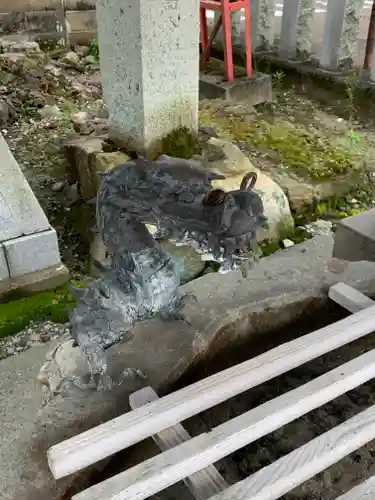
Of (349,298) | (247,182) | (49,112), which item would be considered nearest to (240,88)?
(49,112)

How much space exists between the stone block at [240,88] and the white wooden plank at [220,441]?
425cm

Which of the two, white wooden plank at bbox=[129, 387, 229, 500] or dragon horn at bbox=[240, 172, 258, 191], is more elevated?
dragon horn at bbox=[240, 172, 258, 191]

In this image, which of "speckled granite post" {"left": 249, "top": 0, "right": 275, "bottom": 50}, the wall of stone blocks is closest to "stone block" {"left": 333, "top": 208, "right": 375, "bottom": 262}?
"speckled granite post" {"left": 249, "top": 0, "right": 275, "bottom": 50}

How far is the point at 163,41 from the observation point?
3.27 metres

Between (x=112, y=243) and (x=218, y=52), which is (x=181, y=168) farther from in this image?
(x=218, y=52)

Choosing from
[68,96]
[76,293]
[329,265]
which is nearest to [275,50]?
[68,96]

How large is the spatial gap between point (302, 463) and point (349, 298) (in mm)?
656

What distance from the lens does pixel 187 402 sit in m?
1.36

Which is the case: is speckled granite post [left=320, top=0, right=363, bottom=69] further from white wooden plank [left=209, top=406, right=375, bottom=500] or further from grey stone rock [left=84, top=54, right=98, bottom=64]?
white wooden plank [left=209, top=406, right=375, bottom=500]

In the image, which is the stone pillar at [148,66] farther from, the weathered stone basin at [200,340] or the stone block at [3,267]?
the weathered stone basin at [200,340]

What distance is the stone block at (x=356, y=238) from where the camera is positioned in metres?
2.30

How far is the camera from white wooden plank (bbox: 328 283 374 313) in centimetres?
180

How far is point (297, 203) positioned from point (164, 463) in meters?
2.69

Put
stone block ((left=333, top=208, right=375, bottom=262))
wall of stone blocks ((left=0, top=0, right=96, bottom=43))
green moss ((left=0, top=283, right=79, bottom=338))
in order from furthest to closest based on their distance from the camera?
1. wall of stone blocks ((left=0, top=0, right=96, bottom=43))
2. green moss ((left=0, top=283, right=79, bottom=338))
3. stone block ((left=333, top=208, right=375, bottom=262))
